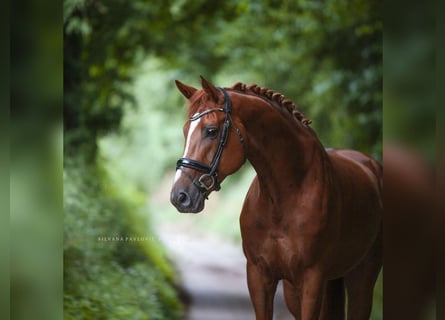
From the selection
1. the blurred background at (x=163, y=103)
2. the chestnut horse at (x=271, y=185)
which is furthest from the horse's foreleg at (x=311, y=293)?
the blurred background at (x=163, y=103)

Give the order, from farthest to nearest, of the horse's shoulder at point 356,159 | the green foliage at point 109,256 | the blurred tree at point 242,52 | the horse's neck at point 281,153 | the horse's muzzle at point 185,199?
1. the blurred tree at point 242,52
2. the green foliage at point 109,256
3. the horse's shoulder at point 356,159
4. the horse's neck at point 281,153
5. the horse's muzzle at point 185,199

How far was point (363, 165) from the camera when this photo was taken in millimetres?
3201

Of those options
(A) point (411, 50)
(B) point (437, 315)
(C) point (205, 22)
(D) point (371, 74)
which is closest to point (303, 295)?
(B) point (437, 315)

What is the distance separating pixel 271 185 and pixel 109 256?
6.68ft

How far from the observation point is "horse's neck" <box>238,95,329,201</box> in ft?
8.22

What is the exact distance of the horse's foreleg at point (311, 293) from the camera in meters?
2.51

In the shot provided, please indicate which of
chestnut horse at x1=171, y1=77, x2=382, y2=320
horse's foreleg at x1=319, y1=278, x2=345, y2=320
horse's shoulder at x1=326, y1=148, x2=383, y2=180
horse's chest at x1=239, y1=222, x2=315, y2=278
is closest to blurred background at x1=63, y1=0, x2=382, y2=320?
horse's shoulder at x1=326, y1=148, x2=383, y2=180

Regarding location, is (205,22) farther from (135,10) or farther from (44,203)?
(44,203)

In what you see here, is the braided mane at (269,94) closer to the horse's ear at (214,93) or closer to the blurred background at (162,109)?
the horse's ear at (214,93)

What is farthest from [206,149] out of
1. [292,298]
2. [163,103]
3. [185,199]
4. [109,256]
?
[163,103]

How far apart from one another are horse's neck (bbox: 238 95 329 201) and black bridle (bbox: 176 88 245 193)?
0.09 metres

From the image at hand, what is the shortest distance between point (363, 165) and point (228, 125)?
111cm

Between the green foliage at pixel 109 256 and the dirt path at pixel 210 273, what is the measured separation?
0.12m

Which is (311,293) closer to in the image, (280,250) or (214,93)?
(280,250)
